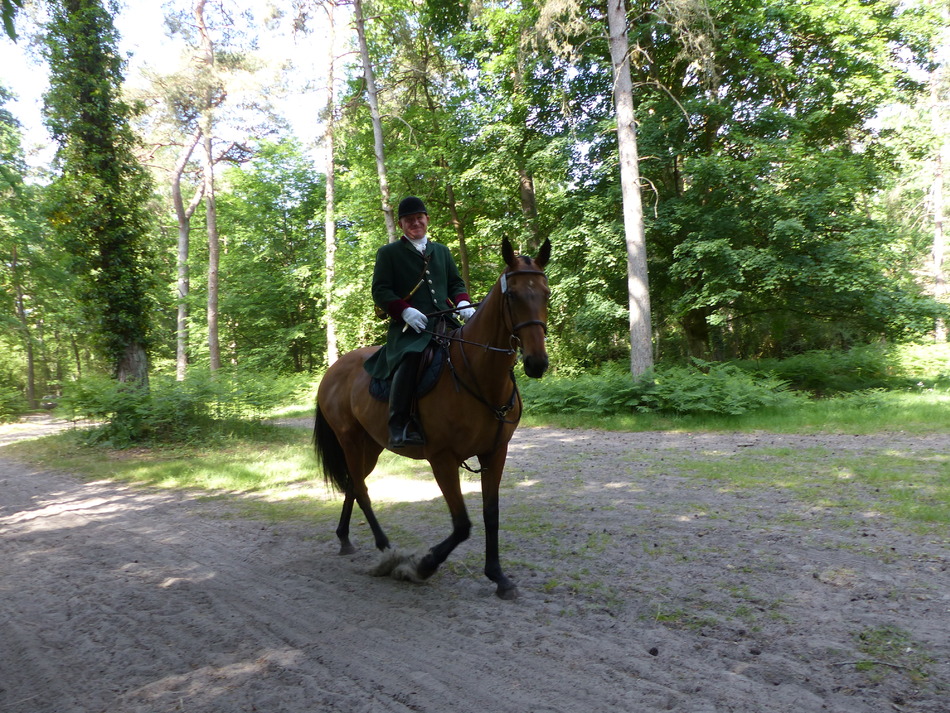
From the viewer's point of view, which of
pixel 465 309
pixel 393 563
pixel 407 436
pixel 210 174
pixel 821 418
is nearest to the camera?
pixel 407 436

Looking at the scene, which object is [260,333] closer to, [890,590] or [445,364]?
[445,364]

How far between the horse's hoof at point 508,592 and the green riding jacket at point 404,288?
1951mm

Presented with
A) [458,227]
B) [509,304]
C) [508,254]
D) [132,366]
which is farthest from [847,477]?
[458,227]

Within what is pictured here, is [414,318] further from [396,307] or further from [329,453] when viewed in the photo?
[329,453]

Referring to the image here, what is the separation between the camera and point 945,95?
25.0 meters

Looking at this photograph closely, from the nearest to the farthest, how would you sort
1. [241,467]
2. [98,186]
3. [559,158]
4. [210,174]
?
[241,467], [98,186], [559,158], [210,174]

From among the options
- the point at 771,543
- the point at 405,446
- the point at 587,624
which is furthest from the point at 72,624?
the point at 771,543

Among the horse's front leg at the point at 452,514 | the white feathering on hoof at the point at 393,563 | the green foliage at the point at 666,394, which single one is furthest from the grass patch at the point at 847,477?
the white feathering on hoof at the point at 393,563

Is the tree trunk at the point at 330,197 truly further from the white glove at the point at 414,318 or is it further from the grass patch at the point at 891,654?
the grass patch at the point at 891,654

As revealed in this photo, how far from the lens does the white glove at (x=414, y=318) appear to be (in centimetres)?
468

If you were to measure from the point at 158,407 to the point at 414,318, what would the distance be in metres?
10.8

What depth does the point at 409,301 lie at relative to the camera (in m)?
5.13

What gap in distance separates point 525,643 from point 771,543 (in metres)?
2.69

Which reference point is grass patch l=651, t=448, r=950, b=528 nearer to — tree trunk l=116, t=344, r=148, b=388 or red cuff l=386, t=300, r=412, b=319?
red cuff l=386, t=300, r=412, b=319
